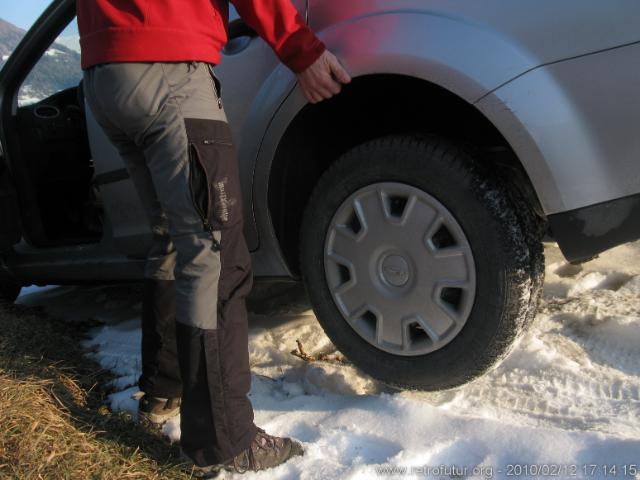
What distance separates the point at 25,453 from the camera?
4.85 feet

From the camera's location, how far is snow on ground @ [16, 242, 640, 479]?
1484 mm

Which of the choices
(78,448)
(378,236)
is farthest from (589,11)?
(78,448)

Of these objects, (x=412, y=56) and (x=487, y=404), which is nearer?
(x=412, y=56)

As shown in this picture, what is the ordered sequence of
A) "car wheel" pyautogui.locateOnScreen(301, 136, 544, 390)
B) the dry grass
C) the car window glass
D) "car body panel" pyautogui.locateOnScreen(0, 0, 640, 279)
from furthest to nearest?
the car window glass
"car wheel" pyautogui.locateOnScreen(301, 136, 544, 390)
the dry grass
"car body panel" pyautogui.locateOnScreen(0, 0, 640, 279)

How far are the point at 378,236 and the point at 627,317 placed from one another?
109 centimetres

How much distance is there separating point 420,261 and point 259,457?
2.39 ft

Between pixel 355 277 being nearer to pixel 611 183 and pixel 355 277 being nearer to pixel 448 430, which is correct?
pixel 448 430

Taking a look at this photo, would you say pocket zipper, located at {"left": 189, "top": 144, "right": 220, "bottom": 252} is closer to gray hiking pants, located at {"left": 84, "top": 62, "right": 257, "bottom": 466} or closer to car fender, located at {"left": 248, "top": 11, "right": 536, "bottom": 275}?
gray hiking pants, located at {"left": 84, "top": 62, "right": 257, "bottom": 466}

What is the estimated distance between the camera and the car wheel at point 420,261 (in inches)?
62.2

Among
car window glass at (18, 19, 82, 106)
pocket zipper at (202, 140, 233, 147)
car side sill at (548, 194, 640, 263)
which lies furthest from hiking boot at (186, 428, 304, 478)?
car window glass at (18, 19, 82, 106)

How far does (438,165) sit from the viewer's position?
162 centimetres

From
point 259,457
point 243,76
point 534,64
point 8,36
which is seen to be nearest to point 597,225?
point 534,64

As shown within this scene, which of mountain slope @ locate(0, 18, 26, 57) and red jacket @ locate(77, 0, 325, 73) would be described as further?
mountain slope @ locate(0, 18, 26, 57)

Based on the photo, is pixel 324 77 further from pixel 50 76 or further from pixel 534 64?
pixel 50 76
